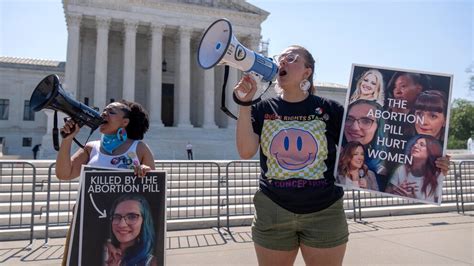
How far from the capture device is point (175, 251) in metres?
5.94

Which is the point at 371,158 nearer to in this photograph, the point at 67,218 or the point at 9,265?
the point at 9,265

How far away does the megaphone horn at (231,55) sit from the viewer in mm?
2566

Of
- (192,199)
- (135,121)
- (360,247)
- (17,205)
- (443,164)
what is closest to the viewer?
(443,164)

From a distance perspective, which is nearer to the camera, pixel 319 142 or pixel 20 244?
pixel 319 142

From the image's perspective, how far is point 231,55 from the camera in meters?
2.57

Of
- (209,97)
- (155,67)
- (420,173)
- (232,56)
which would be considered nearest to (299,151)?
(232,56)

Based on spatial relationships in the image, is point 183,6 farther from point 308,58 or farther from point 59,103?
point 308,58

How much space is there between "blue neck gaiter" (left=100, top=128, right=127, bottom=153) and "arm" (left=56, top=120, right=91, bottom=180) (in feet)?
0.75

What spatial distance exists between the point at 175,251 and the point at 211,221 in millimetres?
1991

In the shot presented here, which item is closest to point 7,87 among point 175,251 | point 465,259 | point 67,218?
point 67,218

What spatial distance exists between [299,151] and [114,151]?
1729 mm

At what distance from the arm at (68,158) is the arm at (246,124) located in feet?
4.53

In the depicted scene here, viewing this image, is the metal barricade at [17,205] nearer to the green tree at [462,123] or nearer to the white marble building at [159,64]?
the white marble building at [159,64]

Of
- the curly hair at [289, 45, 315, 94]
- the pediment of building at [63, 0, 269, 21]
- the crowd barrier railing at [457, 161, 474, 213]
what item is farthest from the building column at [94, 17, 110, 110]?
the curly hair at [289, 45, 315, 94]
